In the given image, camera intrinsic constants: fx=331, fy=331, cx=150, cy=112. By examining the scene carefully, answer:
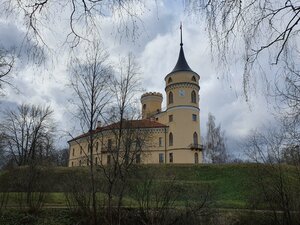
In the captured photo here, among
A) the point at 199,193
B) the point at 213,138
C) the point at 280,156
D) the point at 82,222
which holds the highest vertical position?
the point at 213,138

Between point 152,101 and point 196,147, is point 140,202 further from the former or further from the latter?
point 152,101

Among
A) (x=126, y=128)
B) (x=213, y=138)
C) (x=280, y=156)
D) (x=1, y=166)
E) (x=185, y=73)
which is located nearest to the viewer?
(x=280, y=156)

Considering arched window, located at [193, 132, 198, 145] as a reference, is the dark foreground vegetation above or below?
below

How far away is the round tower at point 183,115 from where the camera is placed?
44438 mm

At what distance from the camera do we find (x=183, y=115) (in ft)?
147

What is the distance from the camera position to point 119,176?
16.7m

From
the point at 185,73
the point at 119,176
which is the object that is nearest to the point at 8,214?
the point at 119,176

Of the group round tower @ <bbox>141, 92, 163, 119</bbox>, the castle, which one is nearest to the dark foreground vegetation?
the castle

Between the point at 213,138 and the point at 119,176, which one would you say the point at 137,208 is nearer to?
the point at 119,176

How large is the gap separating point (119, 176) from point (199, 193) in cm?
405

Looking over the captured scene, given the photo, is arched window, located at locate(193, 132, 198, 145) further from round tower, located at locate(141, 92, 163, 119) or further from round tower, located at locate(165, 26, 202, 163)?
round tower, located at locate(141, 92, 163, 119)

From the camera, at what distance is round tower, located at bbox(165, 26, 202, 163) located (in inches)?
1750

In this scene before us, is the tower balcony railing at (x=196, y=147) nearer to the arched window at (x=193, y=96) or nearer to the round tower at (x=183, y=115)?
the round tower at (x=183, y=115)

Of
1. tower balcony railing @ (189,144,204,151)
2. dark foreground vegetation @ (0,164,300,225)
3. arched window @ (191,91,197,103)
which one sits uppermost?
arched window @ (191,91,197,103)
